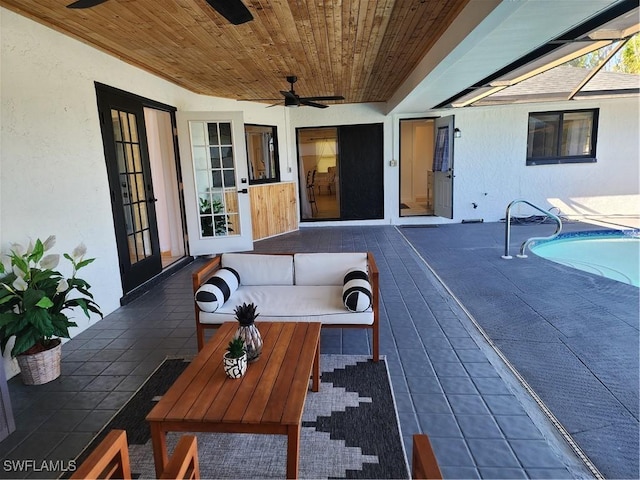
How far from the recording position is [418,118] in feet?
26.4

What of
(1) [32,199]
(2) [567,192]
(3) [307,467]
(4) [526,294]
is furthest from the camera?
(2) [567,192]

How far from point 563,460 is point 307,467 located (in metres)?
1.17

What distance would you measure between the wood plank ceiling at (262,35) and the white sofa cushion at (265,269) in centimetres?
194

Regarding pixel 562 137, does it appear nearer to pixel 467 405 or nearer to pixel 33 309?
pixel 467 405

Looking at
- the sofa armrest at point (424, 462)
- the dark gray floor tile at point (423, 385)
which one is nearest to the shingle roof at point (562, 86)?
the dark gray floor tile at point (423, 385)

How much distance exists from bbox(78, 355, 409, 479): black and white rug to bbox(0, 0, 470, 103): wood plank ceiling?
2757 mm

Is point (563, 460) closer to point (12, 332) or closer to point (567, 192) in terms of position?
point (12, 332)

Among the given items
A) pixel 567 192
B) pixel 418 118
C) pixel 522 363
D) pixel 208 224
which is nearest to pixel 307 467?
pixel 522 363

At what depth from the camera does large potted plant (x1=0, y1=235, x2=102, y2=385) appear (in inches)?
93.7

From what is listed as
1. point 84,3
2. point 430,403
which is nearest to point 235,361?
point 430,403

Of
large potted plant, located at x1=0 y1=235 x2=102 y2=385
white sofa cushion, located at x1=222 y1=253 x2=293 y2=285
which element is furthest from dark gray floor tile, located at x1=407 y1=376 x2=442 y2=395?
large potted plant, located at x1=0 y1=235 x2=102 y2=385

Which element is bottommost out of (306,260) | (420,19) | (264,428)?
(264,428)

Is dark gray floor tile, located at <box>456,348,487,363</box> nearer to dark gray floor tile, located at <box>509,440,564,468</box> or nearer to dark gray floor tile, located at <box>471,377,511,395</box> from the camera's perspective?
dark gray floor tile, located at <box>471,377,511,395</box>

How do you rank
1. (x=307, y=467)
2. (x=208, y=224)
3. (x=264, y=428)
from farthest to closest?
(x=208, y=224)
(x=307, y=467)
(x=264, y=428)
